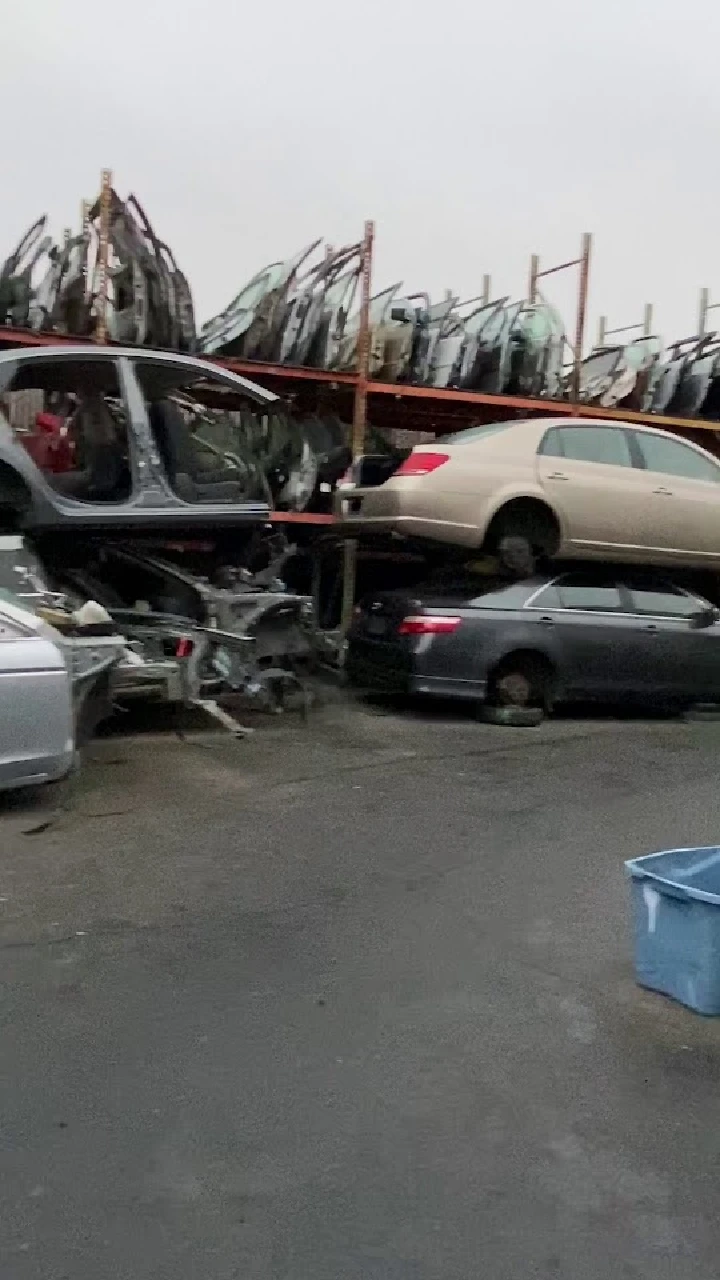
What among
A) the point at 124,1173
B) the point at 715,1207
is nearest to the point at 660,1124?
the point at 715,1207

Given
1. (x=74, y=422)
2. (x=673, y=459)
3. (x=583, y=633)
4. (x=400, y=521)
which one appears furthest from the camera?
(x=673, y=459)

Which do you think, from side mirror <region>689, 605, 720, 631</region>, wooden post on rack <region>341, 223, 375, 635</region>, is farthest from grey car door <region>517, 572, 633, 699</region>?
wooden post on rack <region>341, 223, 375, 635</region>

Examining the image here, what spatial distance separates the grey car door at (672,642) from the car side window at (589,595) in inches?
6.2

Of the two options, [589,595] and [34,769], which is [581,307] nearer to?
[589,595]

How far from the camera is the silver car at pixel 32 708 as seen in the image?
587 cm

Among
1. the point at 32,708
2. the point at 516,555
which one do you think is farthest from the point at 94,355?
the point at 516,555

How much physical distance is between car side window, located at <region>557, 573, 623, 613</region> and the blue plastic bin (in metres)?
5.76

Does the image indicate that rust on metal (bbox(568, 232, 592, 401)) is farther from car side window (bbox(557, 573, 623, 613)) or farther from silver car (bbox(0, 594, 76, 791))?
silver car (bbox(0, 594, 76, 791))

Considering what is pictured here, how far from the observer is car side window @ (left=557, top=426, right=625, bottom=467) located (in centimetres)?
1007

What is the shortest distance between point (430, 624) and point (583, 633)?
138cm

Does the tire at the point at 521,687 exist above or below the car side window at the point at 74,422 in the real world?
below

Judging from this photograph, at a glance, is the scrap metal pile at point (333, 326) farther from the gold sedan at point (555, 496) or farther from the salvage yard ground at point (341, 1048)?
the salvage yard ground at point (341, 1048)

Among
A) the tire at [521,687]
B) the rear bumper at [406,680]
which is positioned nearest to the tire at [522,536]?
the tire at [521,687]

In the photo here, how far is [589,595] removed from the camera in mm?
9930
